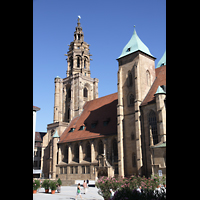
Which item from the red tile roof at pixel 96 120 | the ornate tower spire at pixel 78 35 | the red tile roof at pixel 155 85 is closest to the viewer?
the red tile roof at pixel 155 85

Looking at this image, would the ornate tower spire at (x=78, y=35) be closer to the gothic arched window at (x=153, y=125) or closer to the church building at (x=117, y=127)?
the church building at (x=117, y=127)

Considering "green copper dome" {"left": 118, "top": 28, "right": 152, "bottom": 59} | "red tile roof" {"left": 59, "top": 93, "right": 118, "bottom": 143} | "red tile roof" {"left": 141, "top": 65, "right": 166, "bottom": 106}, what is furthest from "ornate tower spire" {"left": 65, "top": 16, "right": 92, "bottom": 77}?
"red tile roof" {"left": 141, "top": 65, "right": 166, "bottom": 106}

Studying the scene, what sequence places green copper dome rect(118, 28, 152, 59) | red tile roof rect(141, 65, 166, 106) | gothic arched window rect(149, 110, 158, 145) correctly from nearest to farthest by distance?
gothic arched window rect(149, 110, 158, 145) < red tile roof rect(141, 65, 166, 106) < green copper dome rect(118, 28, 152, 59)

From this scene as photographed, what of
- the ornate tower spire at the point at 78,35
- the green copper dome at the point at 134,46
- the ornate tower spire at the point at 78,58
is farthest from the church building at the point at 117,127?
the ornate tower spire at the point at 78,35

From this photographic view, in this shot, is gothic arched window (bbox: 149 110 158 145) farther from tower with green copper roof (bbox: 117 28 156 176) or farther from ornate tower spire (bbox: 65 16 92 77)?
ornate tower spire (bbox: 65 16 92 77)

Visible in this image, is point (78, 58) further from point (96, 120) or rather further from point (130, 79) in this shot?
point (130, 79)

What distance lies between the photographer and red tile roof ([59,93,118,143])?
42719 millimetres

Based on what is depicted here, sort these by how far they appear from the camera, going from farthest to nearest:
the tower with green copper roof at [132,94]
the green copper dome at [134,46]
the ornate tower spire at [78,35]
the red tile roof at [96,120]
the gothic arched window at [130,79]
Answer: the ornate tower spire at [78,35] → the red tile roof at [96,120] → the green copper dome at [134,46] → the gothic arched window at [130,79] → the tower with green copper roof at [132,94]

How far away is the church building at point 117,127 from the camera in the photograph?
108 feet

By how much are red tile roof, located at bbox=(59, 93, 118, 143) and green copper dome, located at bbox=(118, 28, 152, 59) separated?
10827 mm

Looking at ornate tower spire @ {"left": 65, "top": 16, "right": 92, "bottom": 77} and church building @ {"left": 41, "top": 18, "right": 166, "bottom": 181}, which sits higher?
ornate tower spire @ {"left": 65, "top": 16, "right": 92, "bottom": 77}
